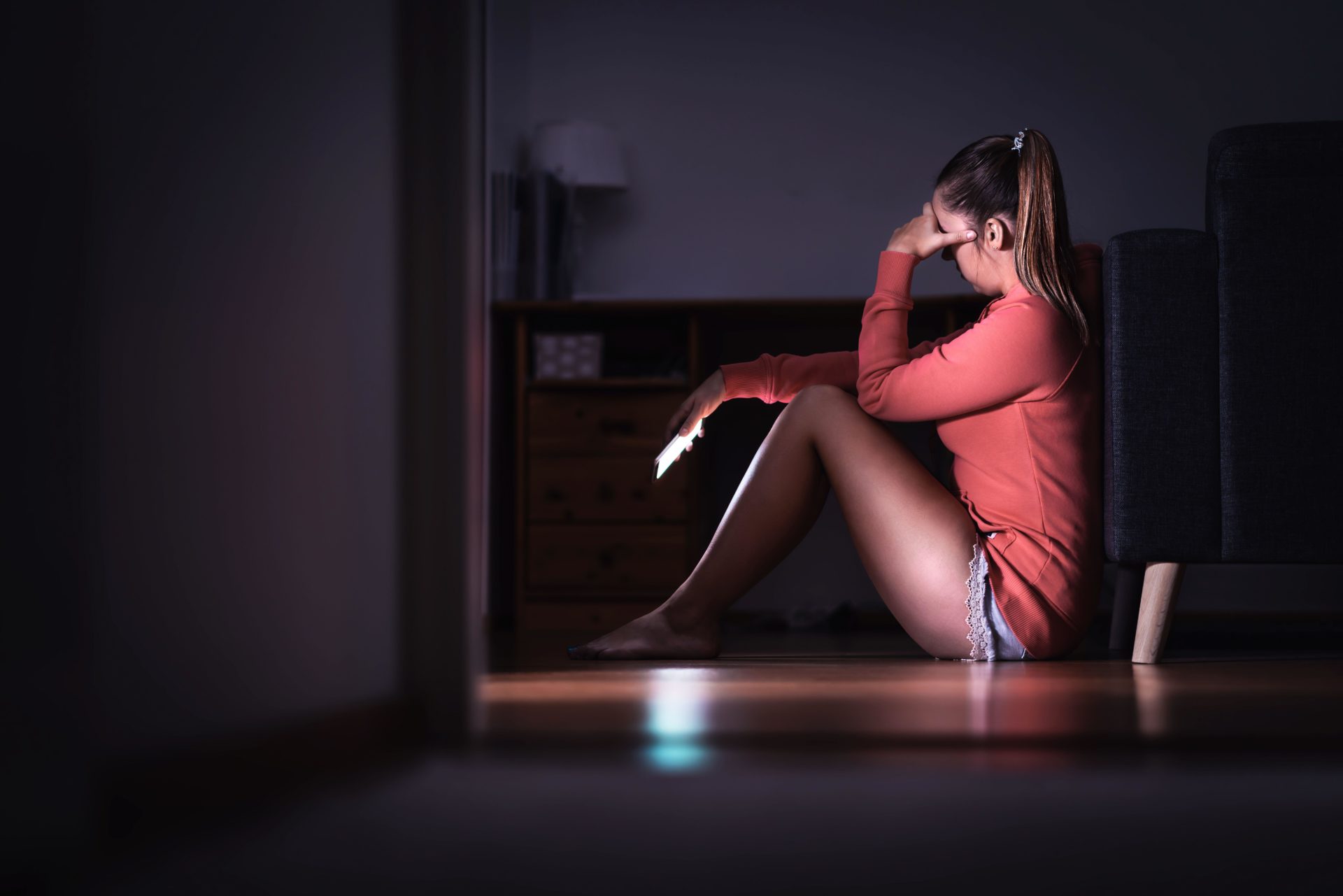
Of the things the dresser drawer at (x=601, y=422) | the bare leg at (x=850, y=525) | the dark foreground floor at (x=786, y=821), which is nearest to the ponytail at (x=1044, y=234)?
the bare leg at (x=850, y=525)

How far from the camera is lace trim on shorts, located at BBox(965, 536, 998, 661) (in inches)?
53.0

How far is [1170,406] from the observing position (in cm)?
141

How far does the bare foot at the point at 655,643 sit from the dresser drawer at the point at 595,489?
3.32 ft

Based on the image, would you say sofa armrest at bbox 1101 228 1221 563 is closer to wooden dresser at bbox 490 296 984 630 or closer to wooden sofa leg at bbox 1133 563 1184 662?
wooden sofa leg at bbox 1133 563 1184 662

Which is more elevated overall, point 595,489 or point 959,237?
point 959,237

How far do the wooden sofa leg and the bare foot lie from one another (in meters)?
0.58

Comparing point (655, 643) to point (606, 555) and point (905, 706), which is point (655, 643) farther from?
point (606, 555)

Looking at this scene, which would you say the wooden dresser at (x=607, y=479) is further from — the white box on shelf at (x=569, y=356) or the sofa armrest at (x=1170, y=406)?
the sofa armrest at (x=1170, y=406)

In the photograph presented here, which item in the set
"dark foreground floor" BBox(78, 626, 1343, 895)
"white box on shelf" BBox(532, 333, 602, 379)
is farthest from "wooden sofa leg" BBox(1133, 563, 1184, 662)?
"white box on shelf" BBox(532, 333, 602, 379)

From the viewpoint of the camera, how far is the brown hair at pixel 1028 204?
1396 mm

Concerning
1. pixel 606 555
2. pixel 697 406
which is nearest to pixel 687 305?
pixel 606 555

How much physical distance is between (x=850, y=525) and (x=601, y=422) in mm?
1083

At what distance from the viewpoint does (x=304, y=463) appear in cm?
62

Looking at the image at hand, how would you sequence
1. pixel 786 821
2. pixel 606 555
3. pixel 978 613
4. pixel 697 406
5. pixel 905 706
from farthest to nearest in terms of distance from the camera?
pixel 606 555 → pixel 697 406 → pixel 978 613 → pixel 905 706 → pixel 786 821
